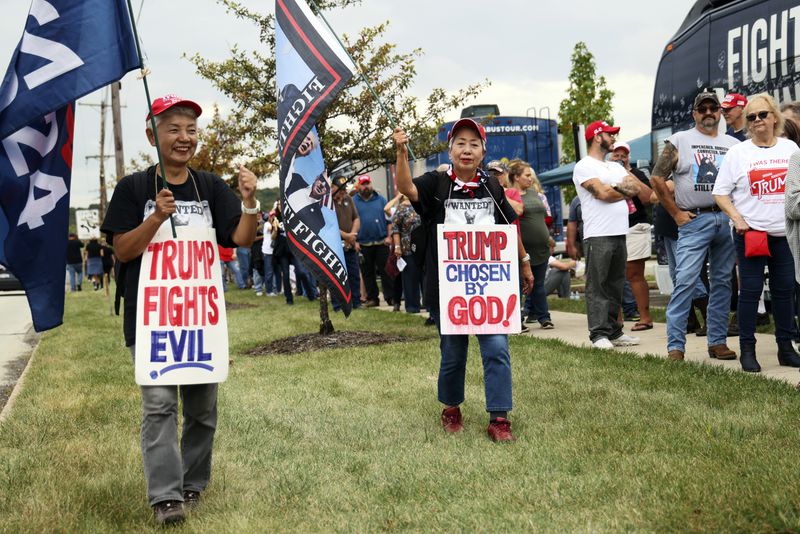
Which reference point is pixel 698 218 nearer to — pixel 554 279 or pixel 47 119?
pixel 47 119

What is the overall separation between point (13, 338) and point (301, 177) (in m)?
8.62

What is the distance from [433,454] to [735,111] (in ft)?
16.0

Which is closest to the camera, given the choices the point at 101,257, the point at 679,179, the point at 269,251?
the point at 679,179

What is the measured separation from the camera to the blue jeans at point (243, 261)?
80.8 ft

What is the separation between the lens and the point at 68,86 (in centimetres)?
419

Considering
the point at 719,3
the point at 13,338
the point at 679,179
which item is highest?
the point at 719,3

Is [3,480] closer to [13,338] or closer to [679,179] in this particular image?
[679,179]

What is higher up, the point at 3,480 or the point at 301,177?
the point at 301,177

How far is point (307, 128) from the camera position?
24.4 ft

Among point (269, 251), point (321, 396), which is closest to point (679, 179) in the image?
point (321, 396)

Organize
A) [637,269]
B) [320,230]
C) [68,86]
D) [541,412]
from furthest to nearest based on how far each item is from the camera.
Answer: [637,269], [320,230], [541,412], [68,86]

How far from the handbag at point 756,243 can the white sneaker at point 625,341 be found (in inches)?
85.0

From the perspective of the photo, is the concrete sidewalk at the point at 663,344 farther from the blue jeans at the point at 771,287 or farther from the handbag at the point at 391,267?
the handbag at the point at 391,267

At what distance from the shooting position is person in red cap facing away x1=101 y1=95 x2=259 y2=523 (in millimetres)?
4031
